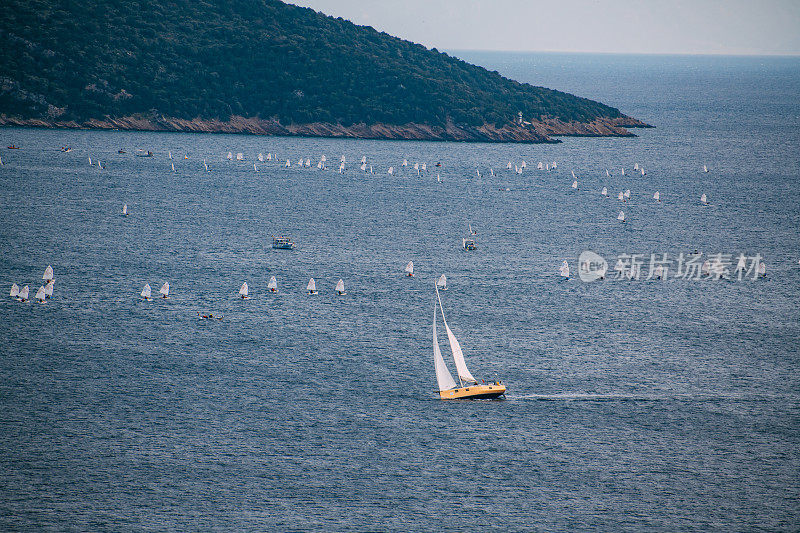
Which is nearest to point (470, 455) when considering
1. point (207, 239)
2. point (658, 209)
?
point (207, 239)

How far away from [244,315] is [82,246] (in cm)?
3345

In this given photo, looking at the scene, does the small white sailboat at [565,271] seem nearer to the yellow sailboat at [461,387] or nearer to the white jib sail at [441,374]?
the yellow sailboat at [461,387]

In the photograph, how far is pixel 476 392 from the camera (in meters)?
68.0

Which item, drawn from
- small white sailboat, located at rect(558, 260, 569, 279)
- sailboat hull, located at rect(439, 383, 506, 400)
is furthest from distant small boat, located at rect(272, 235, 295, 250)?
sailboat hull, located at rect(439, 383, 506, 400)

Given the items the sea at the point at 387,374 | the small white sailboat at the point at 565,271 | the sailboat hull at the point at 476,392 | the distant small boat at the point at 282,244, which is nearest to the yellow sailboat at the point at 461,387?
Result: the sailboat hull at the point at 476,392

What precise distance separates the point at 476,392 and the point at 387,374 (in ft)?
25.8

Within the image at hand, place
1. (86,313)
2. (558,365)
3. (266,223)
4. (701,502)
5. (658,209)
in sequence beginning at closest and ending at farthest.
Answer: (701,502) < (558,365) < (86,313) < (266,223) < (658,209)

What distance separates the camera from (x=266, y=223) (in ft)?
419

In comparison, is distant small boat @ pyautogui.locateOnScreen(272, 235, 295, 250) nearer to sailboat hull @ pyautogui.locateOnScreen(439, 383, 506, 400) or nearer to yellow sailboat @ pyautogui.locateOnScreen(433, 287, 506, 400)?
yellow sailboat @ pyautogui.locateOnScreen(433, 287, 506, 400)

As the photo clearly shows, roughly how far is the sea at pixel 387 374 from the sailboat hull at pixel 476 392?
116 cm

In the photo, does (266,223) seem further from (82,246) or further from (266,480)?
(266,480)

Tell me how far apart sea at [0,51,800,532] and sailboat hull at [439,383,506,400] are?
116 cm

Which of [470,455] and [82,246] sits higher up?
[82,246]

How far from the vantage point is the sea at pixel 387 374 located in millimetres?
54094
